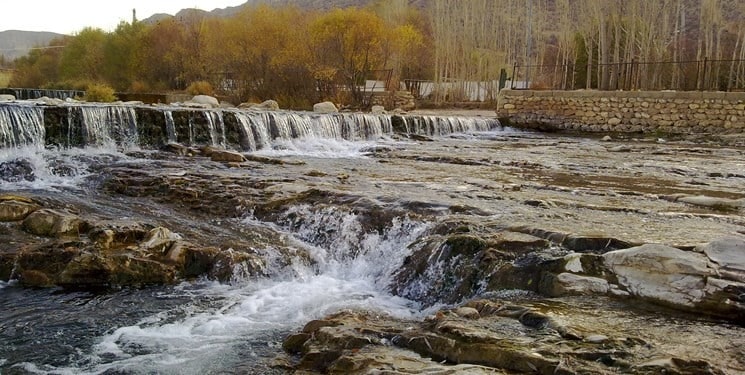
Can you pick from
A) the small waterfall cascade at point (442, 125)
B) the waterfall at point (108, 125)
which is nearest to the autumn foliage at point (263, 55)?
the small waterfall cascade at point (442, 125)

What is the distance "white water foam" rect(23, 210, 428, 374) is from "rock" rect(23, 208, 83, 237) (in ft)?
5.77

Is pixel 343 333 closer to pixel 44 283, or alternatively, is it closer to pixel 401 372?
pixel 401 372

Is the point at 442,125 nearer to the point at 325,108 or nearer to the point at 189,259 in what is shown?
the point at 325,108

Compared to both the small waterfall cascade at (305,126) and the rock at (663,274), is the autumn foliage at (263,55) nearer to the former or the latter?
the small waterfall cascade at (305,126)

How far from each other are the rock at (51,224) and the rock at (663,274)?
5515mm

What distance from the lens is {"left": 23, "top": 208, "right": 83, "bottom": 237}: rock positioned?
264 inches

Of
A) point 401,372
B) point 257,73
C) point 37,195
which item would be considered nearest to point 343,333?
point 401,372

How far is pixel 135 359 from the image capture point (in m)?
4.29

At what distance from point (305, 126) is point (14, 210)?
9516 mm

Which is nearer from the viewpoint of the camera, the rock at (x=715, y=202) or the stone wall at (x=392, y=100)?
the rock at (x=715, y=202)

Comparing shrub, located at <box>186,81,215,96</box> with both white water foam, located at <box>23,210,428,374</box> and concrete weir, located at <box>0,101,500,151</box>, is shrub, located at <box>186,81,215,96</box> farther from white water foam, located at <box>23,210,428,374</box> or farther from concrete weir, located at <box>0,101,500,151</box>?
white water foam, located at <box>23,210,428,374</box>

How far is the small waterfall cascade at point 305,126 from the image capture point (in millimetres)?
14812

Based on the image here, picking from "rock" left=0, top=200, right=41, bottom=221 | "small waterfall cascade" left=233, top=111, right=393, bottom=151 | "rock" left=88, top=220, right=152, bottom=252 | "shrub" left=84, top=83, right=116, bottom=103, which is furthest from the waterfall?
"shrub" left=84, top=83, right=116, bottom=103

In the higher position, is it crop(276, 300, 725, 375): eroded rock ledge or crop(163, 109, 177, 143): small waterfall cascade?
crop(163, 109, 177, 143): small waterfall cascade
